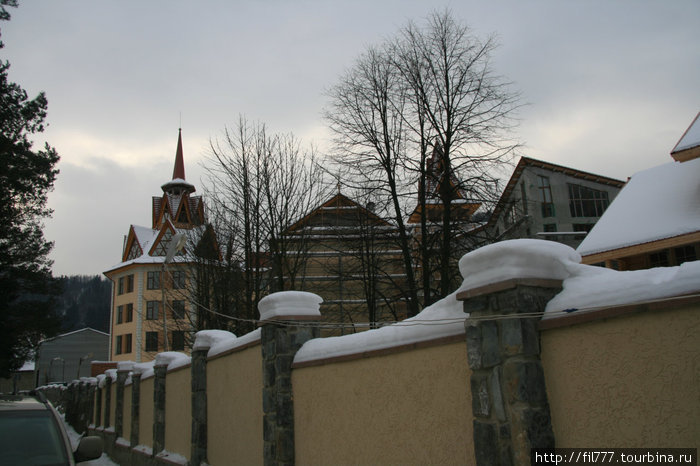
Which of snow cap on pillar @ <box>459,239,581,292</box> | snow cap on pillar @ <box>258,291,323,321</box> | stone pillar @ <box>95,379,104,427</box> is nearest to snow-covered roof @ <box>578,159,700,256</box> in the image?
snow cap on pillar @ <box>258,291,323,321</box>

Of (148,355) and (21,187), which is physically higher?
(21,187)

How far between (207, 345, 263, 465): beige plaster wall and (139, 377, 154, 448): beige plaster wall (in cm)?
463

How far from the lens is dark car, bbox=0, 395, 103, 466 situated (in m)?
5.20

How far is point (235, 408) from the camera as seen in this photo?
7.88m

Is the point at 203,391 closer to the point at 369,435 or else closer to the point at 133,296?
the point at 369,435

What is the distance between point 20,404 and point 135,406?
880 centimetres

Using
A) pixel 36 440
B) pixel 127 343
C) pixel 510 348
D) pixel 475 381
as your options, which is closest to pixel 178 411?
pixel 36 440

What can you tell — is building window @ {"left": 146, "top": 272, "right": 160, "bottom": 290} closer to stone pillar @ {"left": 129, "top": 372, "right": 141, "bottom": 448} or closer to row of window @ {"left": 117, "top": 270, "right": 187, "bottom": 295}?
row of window @ {"left": 117, "top": 270, "right": 187, "bottom": 295}

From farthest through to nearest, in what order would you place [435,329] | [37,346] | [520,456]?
[37,346] → [435,329] → [520,456]

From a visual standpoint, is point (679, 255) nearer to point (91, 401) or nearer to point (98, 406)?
point (98, 406)

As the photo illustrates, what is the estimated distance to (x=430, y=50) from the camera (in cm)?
1447

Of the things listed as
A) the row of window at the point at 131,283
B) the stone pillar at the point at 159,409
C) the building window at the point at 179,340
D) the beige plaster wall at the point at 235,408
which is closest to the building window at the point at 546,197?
the building window at the point at 179,340

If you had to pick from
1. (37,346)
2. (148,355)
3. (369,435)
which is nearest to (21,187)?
(37,346)

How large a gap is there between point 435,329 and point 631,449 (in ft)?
5.19
